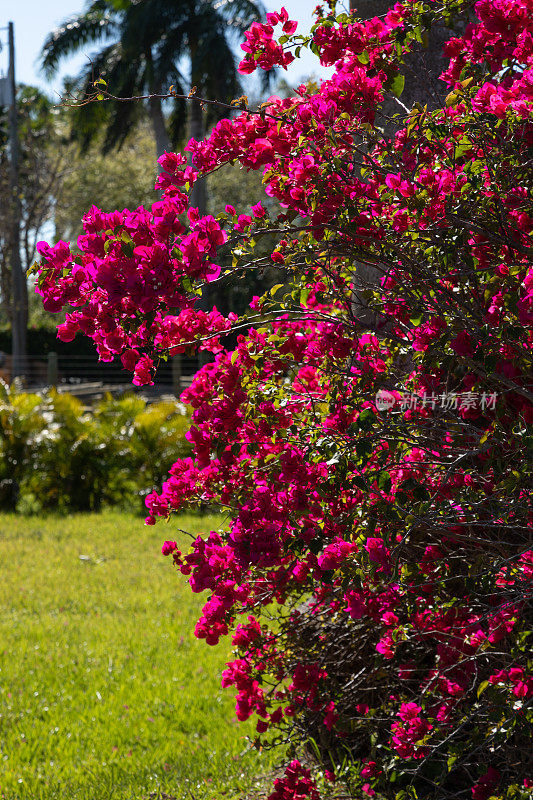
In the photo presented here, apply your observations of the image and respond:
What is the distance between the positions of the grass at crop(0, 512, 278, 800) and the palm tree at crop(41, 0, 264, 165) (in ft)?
48.5

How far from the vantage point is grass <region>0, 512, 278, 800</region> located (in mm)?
3336

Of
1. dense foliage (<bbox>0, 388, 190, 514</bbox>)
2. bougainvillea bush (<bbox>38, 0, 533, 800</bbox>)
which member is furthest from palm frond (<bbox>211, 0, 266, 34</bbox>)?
bougainvillea bush (<bbox>38, 0, 533, 800</bbox>)

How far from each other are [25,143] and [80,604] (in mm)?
26115

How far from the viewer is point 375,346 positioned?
2.72 m

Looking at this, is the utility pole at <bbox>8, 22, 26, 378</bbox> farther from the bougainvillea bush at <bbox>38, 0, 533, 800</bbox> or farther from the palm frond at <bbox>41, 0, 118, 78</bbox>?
the bougainvillea bush at <bbox>38, 0, 533, 800</bbox>

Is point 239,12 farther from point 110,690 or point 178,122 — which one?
point 110,690

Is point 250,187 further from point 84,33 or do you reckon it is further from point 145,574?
point 145,574

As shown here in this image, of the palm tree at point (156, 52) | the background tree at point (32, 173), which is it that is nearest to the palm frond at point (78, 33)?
the palm tree at point (156, 52)

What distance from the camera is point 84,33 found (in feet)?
72.6

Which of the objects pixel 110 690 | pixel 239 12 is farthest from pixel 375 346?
pixel 239 12

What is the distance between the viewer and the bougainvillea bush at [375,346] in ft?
6.98

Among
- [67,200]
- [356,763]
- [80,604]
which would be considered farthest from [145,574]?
[67,200]

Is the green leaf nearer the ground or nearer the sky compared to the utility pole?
nearer the ground

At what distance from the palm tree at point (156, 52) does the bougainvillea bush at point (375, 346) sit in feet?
56.4
